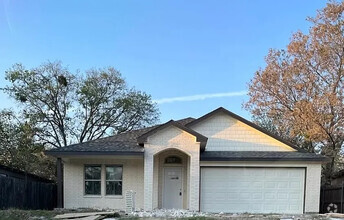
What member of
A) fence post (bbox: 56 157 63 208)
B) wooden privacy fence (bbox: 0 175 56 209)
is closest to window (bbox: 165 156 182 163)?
fence post (bbox: 56 157 63 208)

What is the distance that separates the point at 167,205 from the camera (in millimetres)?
17688

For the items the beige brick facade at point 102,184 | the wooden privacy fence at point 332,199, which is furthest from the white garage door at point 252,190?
the wooden privacy fence at point 332,199

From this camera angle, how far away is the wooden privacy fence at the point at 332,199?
18.5 metres

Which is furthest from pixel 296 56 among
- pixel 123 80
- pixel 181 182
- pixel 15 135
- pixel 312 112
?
pixel 15 135

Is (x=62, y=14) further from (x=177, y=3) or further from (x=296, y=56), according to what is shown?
(x=296, y=56)

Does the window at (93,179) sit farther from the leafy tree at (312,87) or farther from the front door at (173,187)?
A: the leafy tree at (312,87)

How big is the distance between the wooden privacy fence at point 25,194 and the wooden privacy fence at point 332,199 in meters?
14.8

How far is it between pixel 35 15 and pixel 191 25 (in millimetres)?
8045

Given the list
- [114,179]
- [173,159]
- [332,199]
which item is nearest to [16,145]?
[114,179]

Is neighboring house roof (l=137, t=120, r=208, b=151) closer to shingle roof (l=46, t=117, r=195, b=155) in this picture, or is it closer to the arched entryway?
shingle roof (l=46, t=117, r=195, b=155)

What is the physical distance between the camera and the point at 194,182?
53.1 feet

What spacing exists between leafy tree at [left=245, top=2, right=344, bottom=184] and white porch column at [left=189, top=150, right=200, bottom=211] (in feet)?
29.7

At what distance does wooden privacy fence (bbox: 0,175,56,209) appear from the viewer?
15.4m

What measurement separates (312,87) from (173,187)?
11.6m
